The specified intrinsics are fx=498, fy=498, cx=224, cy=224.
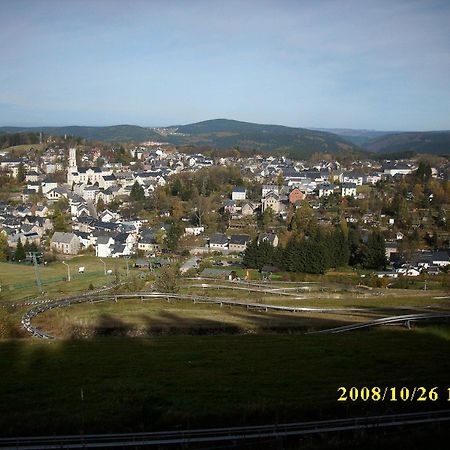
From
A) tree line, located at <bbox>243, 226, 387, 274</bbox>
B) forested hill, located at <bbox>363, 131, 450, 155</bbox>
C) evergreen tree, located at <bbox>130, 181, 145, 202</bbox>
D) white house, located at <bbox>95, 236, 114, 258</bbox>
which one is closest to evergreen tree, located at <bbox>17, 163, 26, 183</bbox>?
evergreen tree, located at <bbox>130, 181, 145, 202</bbox>

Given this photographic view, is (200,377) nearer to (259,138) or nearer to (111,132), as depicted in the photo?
(259,138)

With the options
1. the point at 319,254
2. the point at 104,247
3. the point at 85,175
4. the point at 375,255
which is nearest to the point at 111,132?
the point at 85,175

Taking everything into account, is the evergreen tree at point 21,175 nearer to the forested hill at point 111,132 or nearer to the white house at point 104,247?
the white house at point 104,247

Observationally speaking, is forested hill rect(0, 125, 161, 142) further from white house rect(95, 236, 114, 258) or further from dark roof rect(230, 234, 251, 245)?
dark roof rect(230, 234, 251, 245)

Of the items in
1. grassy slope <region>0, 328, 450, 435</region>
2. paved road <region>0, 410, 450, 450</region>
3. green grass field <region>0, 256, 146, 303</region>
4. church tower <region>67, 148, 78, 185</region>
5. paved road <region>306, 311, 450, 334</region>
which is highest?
church tower <region>67, 148, 78, 185</region>

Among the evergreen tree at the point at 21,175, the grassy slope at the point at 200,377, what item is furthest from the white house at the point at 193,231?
the evergreen tree at the point at 21,175

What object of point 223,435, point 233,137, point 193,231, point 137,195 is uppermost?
point 233,137
